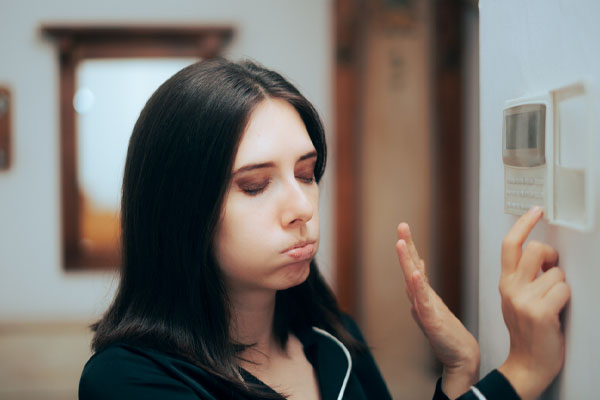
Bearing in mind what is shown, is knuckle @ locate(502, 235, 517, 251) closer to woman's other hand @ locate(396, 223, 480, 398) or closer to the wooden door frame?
woman's other hand @ locate(396, 223, 480, 398)

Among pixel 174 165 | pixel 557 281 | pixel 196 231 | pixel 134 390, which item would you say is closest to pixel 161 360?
pixel 134 390

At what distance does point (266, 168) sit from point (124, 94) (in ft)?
9.58

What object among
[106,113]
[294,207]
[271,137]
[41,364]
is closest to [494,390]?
[294,207]

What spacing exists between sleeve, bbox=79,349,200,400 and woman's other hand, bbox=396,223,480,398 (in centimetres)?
41

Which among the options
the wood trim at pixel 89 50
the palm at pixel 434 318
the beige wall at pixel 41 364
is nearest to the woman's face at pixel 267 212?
the palm at pixel 434 318

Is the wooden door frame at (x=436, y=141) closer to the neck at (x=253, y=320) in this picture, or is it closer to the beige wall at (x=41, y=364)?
the beige wall at (x=41, y=364)

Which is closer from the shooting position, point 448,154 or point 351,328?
point 351,328

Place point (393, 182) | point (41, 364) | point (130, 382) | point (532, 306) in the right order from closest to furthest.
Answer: point (532, 306)
point (130, 382)
point (41, 364)
point (393, 182)

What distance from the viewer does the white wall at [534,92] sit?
61 cm

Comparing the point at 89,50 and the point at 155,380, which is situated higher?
the point at 89,50

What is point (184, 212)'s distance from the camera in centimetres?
88

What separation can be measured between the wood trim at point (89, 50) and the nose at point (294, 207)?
111 inches

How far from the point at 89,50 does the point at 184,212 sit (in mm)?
3040

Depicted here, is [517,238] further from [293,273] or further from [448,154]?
[448,154]
